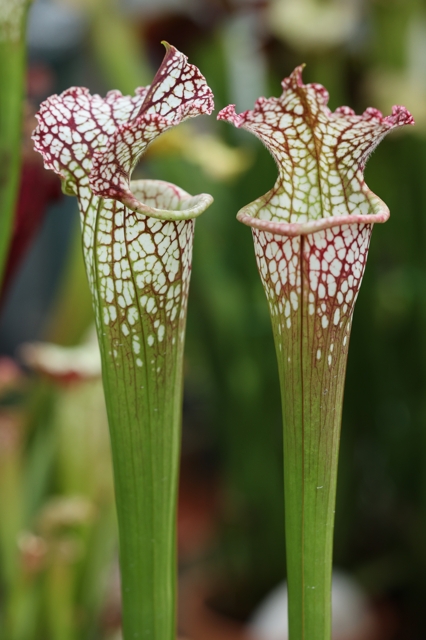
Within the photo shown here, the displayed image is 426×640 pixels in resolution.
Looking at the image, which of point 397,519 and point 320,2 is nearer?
point 320,2

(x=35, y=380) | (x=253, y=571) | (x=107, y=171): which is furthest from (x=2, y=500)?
(x=253, y=571)

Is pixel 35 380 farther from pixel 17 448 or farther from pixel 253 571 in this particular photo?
pixel 253 571

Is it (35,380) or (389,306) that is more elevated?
(35,380)

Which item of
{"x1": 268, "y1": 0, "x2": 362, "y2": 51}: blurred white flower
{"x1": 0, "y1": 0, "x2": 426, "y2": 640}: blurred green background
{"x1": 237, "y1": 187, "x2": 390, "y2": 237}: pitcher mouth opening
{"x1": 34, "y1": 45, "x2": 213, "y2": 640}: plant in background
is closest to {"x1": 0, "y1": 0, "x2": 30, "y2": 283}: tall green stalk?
{"x1": 34, "y1": 45, "x2": 213, "y2": 640}: plant in background

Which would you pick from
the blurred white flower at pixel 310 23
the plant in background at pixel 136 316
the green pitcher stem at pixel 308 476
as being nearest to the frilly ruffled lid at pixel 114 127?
the plant in background at pixel 136 316

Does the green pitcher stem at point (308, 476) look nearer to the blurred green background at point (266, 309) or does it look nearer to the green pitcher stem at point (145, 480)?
the green pitcher stem at point (145, 480)

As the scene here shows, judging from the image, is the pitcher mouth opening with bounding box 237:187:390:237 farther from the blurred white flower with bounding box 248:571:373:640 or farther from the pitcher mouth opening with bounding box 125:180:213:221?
the blurred white flower with bounding box 248:571:373:640

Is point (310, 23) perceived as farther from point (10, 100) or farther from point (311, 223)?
point (311, 223)

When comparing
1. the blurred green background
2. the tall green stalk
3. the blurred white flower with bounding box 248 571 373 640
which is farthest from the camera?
the blurred green background
